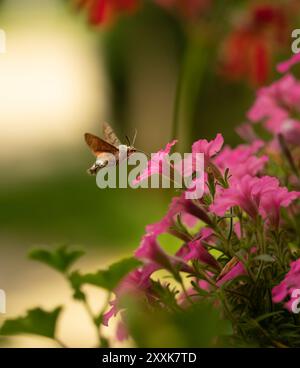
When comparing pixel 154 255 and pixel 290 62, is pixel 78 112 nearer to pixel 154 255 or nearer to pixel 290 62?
pixel 290 62

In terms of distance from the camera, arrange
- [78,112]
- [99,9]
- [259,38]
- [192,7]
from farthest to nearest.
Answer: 1. [78,112]
2. [192,7]
3. [259,38]
4. [99,9]

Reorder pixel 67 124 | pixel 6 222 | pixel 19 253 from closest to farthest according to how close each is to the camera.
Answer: pixel 19 253 < pixel 6 222 < pixel 67 124

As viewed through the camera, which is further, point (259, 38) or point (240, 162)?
point (259, 38)

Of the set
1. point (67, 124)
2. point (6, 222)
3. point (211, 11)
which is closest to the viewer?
point (211, 11)

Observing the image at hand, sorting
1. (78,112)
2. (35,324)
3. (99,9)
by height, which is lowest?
(35,324)

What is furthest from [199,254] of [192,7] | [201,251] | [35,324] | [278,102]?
[192,7]

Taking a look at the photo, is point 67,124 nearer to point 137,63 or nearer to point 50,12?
point 137,63
